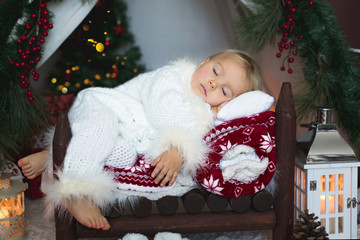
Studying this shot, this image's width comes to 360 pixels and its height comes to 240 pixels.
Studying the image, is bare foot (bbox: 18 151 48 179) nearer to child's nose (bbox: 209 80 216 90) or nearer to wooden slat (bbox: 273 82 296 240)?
child's nose (bbox: 209 80 216 90)

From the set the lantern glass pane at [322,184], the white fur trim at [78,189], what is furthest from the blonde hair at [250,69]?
the white fur trim at [78,189]

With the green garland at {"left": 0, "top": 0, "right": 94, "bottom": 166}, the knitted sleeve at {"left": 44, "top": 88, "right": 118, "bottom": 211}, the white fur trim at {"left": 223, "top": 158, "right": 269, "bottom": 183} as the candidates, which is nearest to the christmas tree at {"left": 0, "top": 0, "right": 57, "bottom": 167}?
the green garland at {"left": 0, "top": 0, "right": 94, "bottom": 166}

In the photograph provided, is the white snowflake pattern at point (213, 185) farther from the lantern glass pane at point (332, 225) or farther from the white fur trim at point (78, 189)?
the lantern glass pane at point (332, 225)

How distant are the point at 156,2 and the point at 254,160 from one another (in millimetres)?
1541

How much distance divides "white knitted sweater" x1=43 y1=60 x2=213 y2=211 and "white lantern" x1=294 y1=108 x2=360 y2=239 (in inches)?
15.3

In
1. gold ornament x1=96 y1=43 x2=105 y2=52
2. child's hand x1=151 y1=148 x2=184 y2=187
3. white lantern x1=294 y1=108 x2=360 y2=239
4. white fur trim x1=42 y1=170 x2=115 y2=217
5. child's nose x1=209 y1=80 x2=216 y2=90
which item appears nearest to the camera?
white fur trim x1=42 y1=170 x2=115 y2=217

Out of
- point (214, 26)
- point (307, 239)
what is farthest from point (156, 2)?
point (307, 239)

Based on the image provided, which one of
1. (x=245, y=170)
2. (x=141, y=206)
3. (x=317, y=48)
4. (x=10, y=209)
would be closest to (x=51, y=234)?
(x=10, y=209)

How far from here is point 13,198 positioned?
1549 mm

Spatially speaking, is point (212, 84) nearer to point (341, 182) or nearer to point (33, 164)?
point (341, 182)

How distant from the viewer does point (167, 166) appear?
1.35 meters

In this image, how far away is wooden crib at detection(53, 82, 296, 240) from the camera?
136 cm

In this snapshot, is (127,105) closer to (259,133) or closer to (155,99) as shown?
(155,99)

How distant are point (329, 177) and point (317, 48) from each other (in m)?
0.54
